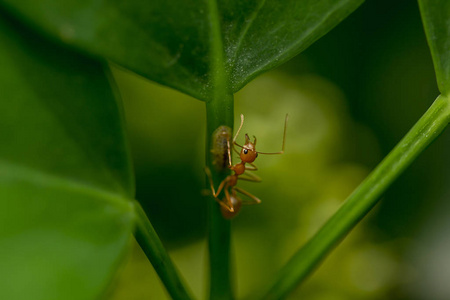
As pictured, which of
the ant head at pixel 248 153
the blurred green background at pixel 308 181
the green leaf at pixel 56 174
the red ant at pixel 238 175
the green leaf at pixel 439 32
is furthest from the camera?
the blurred green background at pixel 308 181

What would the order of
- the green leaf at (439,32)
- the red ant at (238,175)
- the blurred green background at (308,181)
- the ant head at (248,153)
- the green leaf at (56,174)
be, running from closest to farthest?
1. the green leaf at (56,174)
2. the green leaf at (439,32)
3. the red ant at (238,175)
4. the ant head at (248,153)
5. the blurred green background at (308,181)

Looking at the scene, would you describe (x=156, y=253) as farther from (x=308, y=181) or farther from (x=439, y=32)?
(x=308, y=181)

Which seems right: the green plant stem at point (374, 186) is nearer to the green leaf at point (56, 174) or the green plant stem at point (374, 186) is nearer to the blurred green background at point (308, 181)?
the green leaf at point (56, 174)

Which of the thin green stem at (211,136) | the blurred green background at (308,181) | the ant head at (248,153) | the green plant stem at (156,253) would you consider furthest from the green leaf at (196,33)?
the blurred green background at (308,181)

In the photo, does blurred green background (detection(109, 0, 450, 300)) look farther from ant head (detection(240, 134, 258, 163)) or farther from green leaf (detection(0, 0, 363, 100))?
green leaf (detection(0, 0, 363, 100))

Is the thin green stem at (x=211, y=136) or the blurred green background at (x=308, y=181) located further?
the blurred green background at (x=308, y=181)

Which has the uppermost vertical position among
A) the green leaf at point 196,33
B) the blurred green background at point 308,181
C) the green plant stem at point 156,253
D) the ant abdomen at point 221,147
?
the green leaf at point 196,33

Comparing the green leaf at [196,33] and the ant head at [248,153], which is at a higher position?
the green leaf at [196,33]
